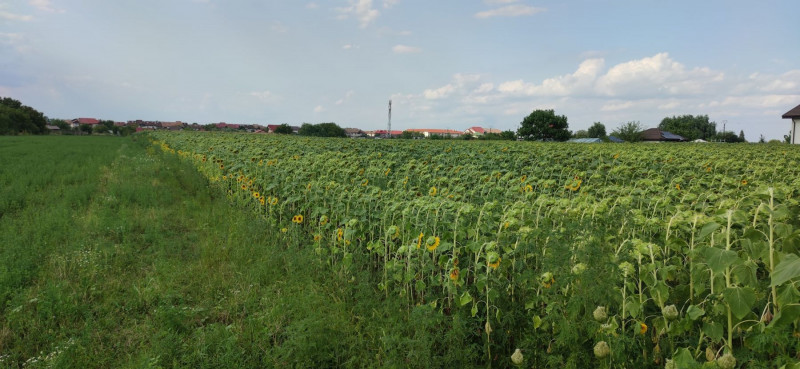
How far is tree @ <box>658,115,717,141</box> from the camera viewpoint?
85.6m

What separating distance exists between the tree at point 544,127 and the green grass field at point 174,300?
65736mm

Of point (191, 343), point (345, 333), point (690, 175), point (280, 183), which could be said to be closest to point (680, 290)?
point (345, 333)

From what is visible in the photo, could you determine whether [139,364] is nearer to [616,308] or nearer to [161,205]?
[616,308]

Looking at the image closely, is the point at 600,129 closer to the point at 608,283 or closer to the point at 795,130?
Result: the point at 795,130

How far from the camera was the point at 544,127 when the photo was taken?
67.3m

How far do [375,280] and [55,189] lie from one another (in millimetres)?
8408

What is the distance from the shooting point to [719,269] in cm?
197

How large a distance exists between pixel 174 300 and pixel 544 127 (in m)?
68.8

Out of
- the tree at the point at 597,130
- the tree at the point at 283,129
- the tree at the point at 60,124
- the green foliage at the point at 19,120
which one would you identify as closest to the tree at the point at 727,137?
the tree at the point at 597,130

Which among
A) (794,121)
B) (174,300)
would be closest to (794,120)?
(794,121)

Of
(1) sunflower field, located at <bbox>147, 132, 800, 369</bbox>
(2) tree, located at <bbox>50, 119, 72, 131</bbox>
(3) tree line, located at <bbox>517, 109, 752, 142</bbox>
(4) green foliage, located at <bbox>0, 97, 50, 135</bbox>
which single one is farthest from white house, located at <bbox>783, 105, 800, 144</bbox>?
(2) tree, located at <bbox>50, 119, 72, 131</bbox>

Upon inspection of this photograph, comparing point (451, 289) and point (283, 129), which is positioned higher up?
point (283, 129)

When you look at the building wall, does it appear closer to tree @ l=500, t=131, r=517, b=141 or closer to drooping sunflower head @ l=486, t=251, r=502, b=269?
tree @ l=500, t=131, r=517, b=141

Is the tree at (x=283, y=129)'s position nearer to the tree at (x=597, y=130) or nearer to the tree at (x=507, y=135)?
the tree at (x=507, y=135)
